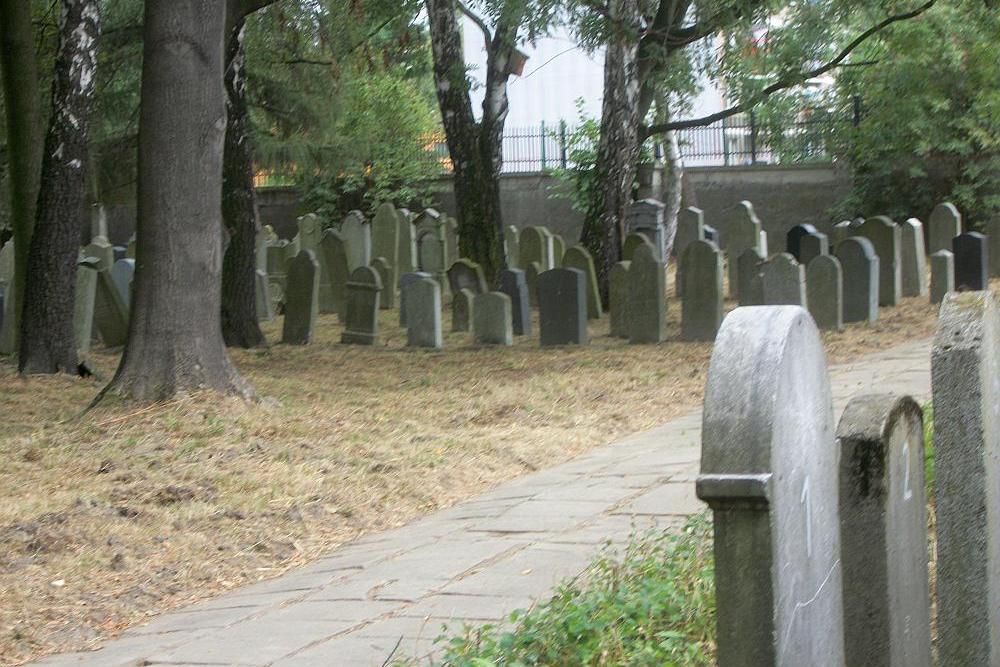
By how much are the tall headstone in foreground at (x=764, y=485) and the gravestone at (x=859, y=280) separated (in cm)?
1213

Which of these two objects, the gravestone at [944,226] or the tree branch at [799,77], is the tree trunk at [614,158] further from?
the gravestone at [944,226]

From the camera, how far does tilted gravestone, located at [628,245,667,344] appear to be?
14.3 m

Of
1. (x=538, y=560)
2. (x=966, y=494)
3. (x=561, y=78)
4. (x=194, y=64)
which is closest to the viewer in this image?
(x=966, y=494)

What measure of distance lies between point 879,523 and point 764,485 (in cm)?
79

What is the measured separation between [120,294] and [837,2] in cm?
915

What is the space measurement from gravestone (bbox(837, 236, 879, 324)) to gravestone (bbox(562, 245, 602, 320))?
306 cm

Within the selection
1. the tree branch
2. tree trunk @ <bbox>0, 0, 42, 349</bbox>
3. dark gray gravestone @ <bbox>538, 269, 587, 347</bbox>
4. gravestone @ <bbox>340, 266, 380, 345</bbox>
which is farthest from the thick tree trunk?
the tree branch

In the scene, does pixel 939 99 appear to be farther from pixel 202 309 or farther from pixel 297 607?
pixel 297 607

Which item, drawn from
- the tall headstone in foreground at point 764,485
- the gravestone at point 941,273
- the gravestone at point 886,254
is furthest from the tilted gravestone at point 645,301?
the tall headstone in foreground at point 764,485

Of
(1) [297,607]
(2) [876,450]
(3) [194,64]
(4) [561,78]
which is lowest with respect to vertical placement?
(1) [297,607]

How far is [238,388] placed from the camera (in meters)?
9.88

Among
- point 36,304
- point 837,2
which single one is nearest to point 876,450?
point 36,304

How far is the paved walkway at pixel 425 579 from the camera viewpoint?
492cm

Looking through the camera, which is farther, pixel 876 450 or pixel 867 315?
pixel 867 315
